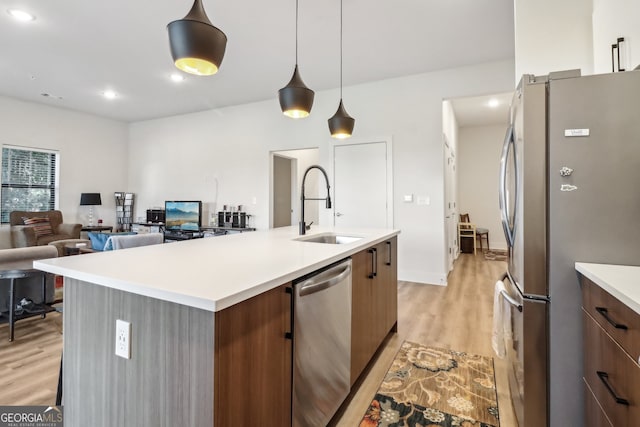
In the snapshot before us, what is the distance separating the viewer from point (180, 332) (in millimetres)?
954

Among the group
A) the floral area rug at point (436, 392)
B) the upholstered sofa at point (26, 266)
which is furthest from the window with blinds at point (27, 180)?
the floral area rug at point (436, 392)

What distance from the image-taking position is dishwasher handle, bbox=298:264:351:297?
50.3 inches

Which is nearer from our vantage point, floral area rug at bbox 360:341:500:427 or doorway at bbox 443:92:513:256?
floral area rug at bbox 360:341:500:427

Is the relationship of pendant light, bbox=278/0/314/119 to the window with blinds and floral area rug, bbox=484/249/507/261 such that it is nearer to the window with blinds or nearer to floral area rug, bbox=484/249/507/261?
floral area rug, bbox=484/249/507/261

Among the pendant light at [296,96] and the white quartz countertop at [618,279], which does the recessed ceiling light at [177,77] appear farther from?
the white quartz countertop at [618,279]

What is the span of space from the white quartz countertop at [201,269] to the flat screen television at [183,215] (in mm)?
4711

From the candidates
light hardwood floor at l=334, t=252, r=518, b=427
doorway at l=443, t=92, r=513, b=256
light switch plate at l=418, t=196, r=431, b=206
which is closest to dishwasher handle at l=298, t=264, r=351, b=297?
light hardwood floor at l=334, t=252, r=518, b=427

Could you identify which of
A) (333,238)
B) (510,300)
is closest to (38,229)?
(333,238)

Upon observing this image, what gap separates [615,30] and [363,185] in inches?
133

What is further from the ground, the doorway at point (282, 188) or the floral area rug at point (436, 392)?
the doorway at point (282, 188)

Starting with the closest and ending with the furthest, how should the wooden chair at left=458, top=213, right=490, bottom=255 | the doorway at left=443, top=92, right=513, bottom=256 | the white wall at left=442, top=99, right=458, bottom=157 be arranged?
the white wall at left=442, top=99, right=458, bottom=157 < the wooden chair at left=458, top=213, right=490, bottom=255 < the doorway at left=443, top=92, right=513, bottom=256

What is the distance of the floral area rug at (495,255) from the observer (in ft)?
21.0

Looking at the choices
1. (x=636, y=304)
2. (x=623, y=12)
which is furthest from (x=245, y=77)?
(x=636, y=304)

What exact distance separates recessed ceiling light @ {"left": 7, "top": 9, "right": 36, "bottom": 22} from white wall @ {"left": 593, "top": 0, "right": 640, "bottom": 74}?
4744 millimetres
